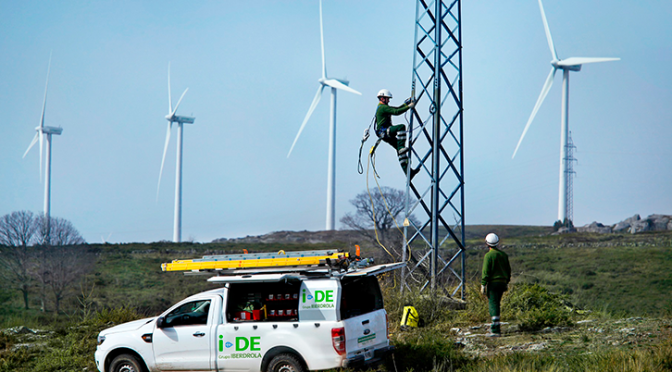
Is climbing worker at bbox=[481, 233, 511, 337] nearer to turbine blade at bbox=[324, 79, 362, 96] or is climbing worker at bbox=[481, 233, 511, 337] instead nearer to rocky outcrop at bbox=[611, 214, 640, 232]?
turbine blade at bbox=[324, 79, 362, 96]

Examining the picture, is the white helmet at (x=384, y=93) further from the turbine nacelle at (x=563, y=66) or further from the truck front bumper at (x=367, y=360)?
the turbine nacelle at (x=563, y=66)

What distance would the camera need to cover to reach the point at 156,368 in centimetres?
1013

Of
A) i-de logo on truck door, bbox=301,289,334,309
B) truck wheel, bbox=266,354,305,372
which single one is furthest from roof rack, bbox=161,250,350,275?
truck wheel, bbox=266,354,305,372

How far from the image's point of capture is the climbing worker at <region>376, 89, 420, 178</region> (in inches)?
546

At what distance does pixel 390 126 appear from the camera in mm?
14320

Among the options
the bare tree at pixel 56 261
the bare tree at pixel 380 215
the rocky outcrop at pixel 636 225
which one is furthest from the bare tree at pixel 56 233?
the rocky outcrop at pixel 636 225

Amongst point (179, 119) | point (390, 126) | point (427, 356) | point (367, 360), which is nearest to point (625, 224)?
point (179, 119)

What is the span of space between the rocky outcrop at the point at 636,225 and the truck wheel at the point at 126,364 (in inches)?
2662

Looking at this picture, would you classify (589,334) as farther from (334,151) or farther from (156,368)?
(334,151)

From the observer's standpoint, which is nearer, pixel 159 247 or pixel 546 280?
pixel 546 280

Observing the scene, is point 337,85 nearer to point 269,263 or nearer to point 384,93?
point 384,93

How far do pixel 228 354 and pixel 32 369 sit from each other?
253 inches

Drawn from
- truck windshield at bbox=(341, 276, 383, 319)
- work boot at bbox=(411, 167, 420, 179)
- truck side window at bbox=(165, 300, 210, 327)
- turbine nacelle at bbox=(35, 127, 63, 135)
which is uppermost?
turbine nacelle at bbox=(35, 127, 63, 135)

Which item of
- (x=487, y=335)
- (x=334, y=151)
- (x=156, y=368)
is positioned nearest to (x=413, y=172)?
(x=487, y=335)
